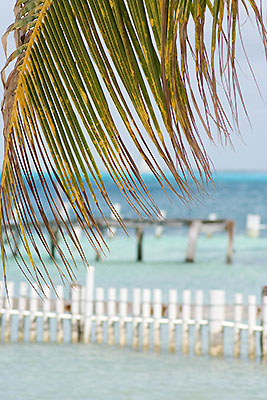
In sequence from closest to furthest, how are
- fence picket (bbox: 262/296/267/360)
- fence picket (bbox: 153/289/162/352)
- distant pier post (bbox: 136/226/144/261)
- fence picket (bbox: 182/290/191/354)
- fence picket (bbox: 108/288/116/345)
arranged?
fence picket (bbox: 262/296/267/360) < fence picket (bbox: 182/290/191/354) < fence picket (bbox: 153/289/162/352) < fence picket (bbox: 108/288/116/345) < distant pier post (bbox: 136/226/144/261)

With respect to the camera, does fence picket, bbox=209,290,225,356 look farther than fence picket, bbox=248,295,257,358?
Yes

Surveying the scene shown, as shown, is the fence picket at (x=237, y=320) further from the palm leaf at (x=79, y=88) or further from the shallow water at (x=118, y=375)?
the palm leaf at (x=79, y=88)

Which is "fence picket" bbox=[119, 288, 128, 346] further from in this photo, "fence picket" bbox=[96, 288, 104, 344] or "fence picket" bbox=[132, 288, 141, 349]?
"fence picket" bbox=[96, 288, 104, 344]

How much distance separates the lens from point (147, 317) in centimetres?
880

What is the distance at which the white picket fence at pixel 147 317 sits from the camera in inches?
332

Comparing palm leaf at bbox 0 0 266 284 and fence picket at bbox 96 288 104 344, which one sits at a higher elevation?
palm leaf at bbox 0 0 266 284

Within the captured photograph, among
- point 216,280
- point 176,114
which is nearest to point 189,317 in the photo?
point 176,114

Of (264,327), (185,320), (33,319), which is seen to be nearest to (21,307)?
(33,319)

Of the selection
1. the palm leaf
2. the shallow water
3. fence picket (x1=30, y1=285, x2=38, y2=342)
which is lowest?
the shallow water

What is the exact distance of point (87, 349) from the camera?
9008 millimetres

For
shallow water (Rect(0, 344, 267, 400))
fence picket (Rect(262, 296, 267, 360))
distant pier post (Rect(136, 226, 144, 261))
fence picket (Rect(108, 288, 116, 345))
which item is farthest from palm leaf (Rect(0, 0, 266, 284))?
distant pier post (Rect(136, 226, 144, 261))

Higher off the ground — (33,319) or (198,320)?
(198,320)

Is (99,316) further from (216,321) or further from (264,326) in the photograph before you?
(264,326)

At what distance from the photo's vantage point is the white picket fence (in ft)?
27.7
